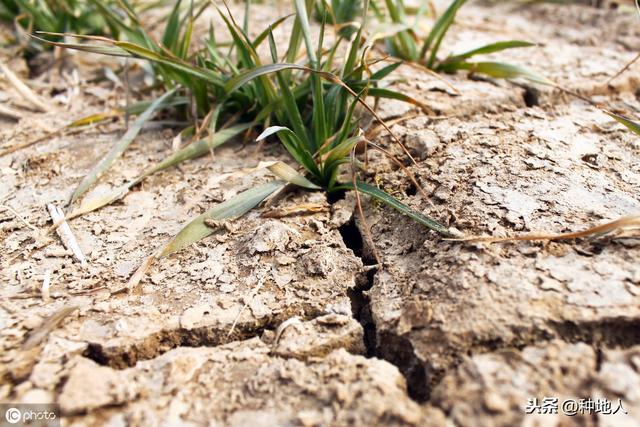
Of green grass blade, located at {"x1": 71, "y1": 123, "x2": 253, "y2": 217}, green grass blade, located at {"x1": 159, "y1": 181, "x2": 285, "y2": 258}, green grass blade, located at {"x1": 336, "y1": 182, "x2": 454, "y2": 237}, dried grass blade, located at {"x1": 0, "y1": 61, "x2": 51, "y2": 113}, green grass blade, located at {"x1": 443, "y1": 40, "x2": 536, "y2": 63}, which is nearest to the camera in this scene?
green grass blade, located at {"x1": 336, "y1": 182, "x2": 454, "y2": 237}

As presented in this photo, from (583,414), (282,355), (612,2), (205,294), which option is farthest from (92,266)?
(612,2)

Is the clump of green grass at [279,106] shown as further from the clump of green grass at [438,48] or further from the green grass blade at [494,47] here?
the green grass blade at [494,47]

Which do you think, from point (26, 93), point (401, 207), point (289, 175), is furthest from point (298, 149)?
point (26, 93)

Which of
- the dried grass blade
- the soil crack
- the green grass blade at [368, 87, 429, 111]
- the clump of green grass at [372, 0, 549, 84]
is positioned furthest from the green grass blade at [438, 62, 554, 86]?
the dried grass blade

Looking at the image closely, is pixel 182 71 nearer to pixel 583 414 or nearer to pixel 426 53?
pixel 426 53

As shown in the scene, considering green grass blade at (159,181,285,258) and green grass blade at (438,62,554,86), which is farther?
green grass blade at (438,62,554,86)

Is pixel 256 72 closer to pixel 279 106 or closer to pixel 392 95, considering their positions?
pixel 279 106

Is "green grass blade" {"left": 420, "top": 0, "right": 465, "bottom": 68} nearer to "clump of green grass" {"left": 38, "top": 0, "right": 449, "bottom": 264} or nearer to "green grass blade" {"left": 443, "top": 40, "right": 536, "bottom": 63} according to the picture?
"green grass blade" {"left": 443, "top": 40, "right": 536, "bottom": 63}
